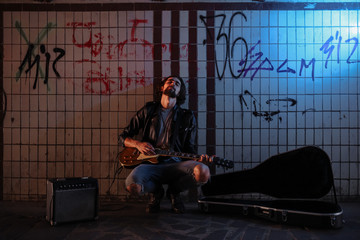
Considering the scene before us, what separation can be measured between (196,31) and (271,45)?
1.01 metres

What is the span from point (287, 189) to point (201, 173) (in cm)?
99

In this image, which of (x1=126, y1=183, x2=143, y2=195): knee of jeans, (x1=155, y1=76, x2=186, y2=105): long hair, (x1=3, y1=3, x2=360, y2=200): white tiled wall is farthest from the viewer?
(x1=3, y1=3, x2=360, y2=200): white tiled wall

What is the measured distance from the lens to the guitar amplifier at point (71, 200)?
10.6 feet

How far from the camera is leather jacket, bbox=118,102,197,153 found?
12.7 ft

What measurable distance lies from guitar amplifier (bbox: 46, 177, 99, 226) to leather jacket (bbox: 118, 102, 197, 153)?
2.38 ft

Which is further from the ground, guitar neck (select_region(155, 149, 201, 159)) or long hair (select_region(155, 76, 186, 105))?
long hair (select_region(155, 76, 186, 105))

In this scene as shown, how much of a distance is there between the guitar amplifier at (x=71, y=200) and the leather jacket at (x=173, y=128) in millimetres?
725

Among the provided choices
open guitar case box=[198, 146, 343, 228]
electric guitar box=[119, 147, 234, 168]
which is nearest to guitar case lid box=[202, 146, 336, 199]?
open guitar case box=[198, 146, 343, 228]

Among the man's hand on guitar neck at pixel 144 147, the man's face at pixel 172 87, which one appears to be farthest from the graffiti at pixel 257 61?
the man's hand on guitar neck at pixel 144 147

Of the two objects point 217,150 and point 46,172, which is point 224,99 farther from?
point 46,172

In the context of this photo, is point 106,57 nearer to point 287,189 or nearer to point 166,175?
point 166,175

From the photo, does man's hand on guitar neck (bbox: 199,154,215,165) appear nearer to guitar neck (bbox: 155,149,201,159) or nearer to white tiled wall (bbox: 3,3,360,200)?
guitar neck (bbox: 155,149,201,159)

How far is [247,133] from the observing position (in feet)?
14.4

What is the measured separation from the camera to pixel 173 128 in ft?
12.8
